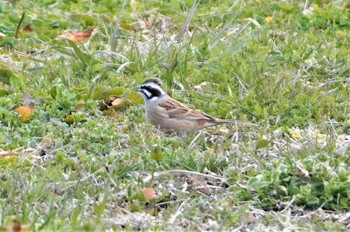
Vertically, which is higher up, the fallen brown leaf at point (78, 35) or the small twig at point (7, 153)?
the small twig at point (7, 153)

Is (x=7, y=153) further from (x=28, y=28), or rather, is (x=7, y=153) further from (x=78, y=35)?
(x=28, y=28)

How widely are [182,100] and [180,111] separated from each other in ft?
1.75

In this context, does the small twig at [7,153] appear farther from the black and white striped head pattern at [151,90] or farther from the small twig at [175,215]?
the small twig at [175,215]

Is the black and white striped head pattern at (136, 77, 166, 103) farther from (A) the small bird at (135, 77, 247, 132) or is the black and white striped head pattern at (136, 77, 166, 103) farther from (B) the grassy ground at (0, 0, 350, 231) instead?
(B) the grassy ground at (0, 0, 350, 231)

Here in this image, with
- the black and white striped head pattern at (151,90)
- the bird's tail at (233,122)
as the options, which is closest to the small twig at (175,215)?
the bird's tail at (233,122)

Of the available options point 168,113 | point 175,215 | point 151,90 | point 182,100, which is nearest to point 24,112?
point 151,90

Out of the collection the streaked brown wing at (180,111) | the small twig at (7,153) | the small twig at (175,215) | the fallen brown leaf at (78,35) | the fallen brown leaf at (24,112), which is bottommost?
the fallen brown leaf at (78,35)

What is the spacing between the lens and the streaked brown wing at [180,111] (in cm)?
840

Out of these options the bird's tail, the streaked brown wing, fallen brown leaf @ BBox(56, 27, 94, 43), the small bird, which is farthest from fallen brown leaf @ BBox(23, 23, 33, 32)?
the bird's tail

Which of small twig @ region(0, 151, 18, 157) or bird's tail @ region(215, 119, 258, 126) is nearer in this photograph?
small twig @ region(0, 151, 18, 157)

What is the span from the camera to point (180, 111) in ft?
28.1

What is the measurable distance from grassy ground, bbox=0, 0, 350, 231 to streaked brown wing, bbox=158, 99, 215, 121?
0.17 metres

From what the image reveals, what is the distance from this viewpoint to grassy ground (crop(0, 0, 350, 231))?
6590mm

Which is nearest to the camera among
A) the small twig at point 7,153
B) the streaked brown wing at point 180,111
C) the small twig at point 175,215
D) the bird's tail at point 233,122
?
the small twig at point 175,215
